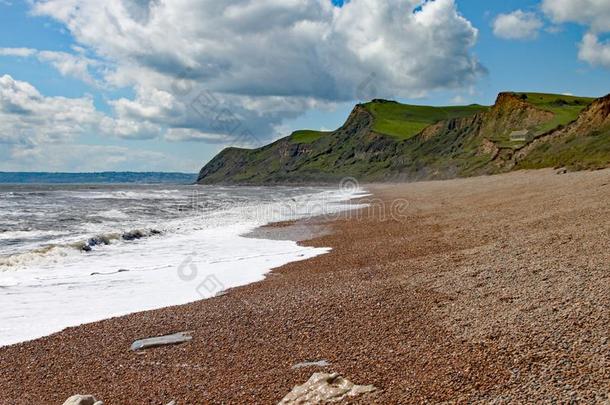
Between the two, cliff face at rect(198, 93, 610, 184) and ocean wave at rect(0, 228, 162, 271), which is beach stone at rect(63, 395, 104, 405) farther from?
cliff face at rect(198, 93, 610, 184)

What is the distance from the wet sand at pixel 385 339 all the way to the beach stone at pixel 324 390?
0.21 metres

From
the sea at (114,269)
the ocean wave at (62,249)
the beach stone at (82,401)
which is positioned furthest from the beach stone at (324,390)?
the ocean wave at (62,249)

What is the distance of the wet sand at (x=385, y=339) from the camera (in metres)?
6.20

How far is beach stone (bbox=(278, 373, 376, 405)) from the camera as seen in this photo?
20.4 ft

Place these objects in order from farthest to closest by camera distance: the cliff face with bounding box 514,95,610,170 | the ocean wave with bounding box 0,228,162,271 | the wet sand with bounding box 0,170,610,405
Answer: the cliff face with bounding box 514,95,610,170
the ocean wave with bounding box 0,228,162,271
the wet sand with bounding box 0,170,610,405

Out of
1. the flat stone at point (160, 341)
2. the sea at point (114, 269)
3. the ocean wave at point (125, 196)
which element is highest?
the ocean wave at point (125, 196)

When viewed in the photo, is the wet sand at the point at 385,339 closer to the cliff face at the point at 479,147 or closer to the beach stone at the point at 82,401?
the beach stone at the point at 82,401

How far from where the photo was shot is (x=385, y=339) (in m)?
8.05

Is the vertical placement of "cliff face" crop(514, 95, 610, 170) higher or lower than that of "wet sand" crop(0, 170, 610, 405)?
higher

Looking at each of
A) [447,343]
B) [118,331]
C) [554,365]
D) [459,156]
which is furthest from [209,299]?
[459,156]

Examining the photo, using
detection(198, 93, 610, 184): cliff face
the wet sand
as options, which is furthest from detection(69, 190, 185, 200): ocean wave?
the wet sand

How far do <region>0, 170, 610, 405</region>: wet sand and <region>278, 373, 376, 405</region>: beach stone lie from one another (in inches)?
8.4

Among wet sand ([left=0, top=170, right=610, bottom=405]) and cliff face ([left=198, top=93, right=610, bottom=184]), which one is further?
cliff face ([left=198, top=93, right=610, bottom=184])

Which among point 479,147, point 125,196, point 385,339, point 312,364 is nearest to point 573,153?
point 479,147
